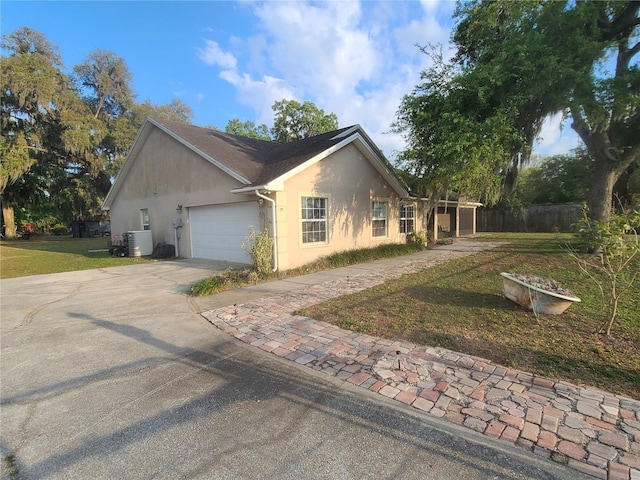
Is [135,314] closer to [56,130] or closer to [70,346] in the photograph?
[70,346]

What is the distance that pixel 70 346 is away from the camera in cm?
445

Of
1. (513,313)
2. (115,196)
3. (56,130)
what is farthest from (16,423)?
(56,130)

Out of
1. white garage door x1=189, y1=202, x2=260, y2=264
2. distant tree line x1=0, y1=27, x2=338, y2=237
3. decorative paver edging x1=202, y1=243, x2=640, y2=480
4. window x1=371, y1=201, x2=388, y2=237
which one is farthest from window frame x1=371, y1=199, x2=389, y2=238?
distant tree line x1=0, y1=27, x2=338, y2=237

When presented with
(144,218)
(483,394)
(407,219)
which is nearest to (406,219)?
(407,219)

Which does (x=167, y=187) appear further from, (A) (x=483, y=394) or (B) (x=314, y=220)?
(A) (x=483, y=394)

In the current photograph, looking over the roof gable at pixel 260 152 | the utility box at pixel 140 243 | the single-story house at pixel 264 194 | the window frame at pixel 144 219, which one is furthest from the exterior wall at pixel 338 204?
the window frame at pixel 144 219

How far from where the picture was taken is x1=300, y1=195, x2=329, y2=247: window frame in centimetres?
1020

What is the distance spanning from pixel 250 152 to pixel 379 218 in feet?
20.4

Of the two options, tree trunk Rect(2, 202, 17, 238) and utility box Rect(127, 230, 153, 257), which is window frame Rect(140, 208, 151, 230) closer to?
utility box Rect(127, 230, 153, 257)

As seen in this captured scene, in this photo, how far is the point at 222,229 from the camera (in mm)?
11398

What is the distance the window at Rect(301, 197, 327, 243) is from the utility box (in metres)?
8.04

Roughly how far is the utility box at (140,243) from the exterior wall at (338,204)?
26.1ft

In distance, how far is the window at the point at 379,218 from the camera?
Result: 13.2m

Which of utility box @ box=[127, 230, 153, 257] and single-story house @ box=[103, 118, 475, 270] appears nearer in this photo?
single-story house @ box=[103, 118, 475, 270]
